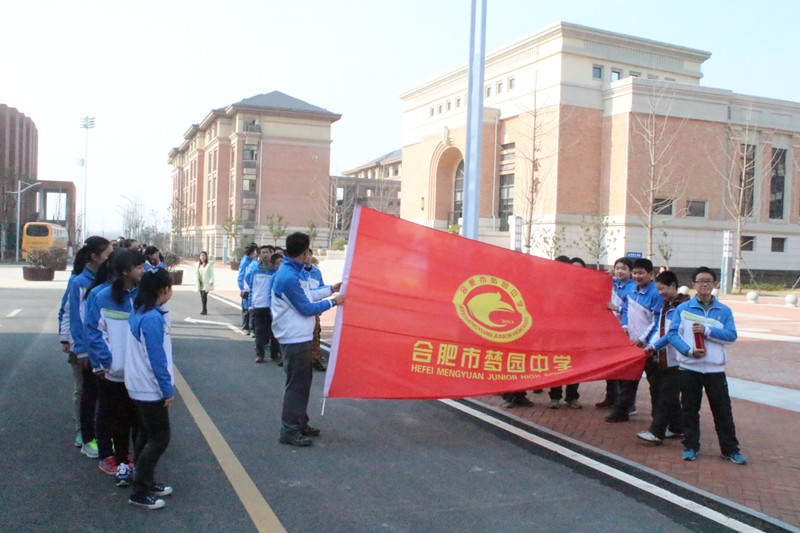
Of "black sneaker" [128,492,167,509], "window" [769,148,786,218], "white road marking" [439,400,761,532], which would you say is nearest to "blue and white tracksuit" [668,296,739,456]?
"white road marking" [439,400,761,532]

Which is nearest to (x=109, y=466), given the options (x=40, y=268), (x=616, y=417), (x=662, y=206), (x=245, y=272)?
(x=616, y=417)

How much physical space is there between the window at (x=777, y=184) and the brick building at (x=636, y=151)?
0.25ft

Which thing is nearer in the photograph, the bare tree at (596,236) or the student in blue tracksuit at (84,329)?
the student in blue tracksuit at (84,329)

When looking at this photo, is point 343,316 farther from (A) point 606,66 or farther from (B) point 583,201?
(A) point 606,66

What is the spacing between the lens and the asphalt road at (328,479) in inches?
185

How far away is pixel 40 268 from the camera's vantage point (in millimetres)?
32312

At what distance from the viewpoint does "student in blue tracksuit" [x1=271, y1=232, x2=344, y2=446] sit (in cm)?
648

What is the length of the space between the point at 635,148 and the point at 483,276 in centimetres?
4051

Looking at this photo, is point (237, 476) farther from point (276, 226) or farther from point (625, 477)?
point (276, 226)

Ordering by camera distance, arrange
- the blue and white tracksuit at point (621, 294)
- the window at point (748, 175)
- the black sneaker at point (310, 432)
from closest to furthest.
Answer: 1. the black sneaker at point (310, 432)
2. the blue and white tracksuit at point (621, 294)
3. the window at point (748, 175)

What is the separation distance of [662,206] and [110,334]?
44.2 meters

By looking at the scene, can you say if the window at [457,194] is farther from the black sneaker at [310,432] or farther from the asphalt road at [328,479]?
the black sneaker at [310,432]

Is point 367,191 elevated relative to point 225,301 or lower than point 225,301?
elevated

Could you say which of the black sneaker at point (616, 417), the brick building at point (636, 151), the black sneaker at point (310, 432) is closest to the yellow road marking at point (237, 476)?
the black sneaker at point (310, 432)
